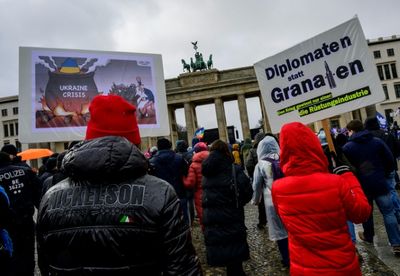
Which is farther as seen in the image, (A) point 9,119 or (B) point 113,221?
(A) point 9,119

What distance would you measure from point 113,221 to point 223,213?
114 inches

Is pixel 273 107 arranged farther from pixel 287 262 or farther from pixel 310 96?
pixel 287 262

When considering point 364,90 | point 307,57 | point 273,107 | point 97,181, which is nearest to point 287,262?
point 273,107

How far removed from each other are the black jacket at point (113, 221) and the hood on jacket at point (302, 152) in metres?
1.32

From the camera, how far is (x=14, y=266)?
13.0ft

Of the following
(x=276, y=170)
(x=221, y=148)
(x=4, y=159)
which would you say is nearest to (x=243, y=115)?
(x=276, y=170)

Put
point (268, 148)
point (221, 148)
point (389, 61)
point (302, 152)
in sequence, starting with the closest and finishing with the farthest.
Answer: point (302, 152) → point (221, 148) → point (268, 148) → point (389, 61)

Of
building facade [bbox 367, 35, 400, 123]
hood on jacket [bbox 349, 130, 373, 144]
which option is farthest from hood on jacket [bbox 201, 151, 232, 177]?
building facade [bbox 367, 35, 400, 123]

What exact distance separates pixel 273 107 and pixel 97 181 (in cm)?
375

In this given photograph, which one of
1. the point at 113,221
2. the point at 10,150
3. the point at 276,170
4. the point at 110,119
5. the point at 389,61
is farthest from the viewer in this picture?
the point at 389,61

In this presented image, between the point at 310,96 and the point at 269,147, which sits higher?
the point at 310,96

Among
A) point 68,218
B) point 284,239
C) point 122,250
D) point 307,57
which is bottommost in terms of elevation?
point 284,239

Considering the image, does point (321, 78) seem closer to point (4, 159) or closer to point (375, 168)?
point (375, 168)

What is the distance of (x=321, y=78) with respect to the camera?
4.64 meters
